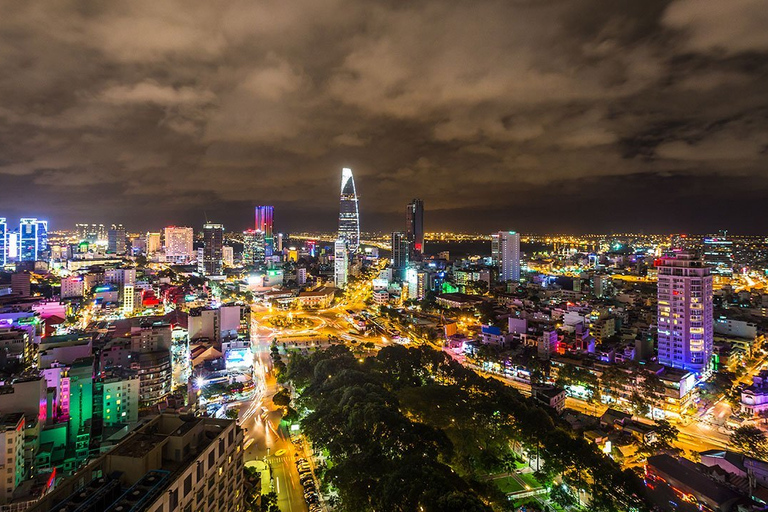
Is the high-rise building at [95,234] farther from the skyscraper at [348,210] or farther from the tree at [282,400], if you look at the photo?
Result: the tree at [282,400]

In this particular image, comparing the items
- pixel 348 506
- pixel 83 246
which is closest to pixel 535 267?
pixel 348 506

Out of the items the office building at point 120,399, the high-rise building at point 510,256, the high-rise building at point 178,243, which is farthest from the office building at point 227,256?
the office building at point 120,399

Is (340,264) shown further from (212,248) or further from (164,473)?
(164,473)

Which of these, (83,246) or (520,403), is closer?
(520,403)

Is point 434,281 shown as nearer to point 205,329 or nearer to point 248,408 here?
point 205,329

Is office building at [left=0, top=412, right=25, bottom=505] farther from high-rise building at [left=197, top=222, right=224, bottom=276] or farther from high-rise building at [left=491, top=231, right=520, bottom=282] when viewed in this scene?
high-rise building at [left=197, top=222, right=224, bottom=276]

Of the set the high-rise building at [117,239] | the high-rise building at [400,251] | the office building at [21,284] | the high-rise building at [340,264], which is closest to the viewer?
the office building at [21,284]
